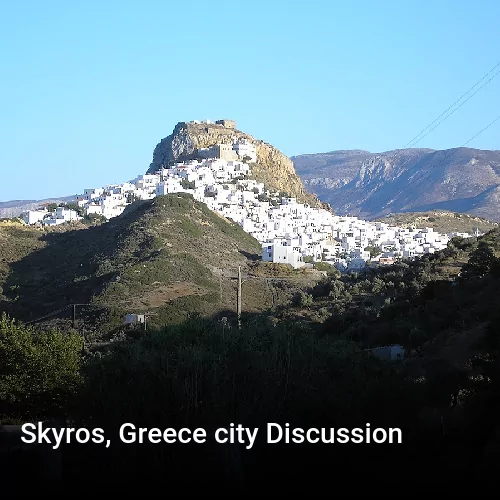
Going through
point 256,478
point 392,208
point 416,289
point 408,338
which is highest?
point 392,208

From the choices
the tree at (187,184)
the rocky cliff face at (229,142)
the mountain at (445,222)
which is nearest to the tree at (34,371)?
the tree at (187,184)

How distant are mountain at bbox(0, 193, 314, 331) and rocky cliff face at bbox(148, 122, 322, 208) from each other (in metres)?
32.1

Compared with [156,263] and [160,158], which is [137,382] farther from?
[160,158]

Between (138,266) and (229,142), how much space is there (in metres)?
66.4

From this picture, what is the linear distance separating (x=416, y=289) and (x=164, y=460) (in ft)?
79.8

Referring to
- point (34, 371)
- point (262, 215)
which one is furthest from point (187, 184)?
point (34, 371)

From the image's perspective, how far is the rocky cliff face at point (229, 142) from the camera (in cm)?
10619

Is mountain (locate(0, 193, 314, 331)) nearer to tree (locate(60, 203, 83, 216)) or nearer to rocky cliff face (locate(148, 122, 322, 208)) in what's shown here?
Answer: tree (locate(60, 203, 83, 216))

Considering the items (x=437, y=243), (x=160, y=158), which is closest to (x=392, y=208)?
(x=160, y=158)

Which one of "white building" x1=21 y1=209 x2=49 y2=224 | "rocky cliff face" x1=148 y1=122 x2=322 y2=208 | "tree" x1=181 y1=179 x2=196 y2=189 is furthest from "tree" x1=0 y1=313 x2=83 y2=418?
"rocky cliff face" x1=148 y1=122 x2=322 y2=208

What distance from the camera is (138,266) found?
1927 inches

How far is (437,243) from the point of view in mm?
80562

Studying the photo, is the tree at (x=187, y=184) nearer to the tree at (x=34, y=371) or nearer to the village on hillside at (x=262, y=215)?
the village on hillside at (x=262, y=215)

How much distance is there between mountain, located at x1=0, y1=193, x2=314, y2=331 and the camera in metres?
42.8
